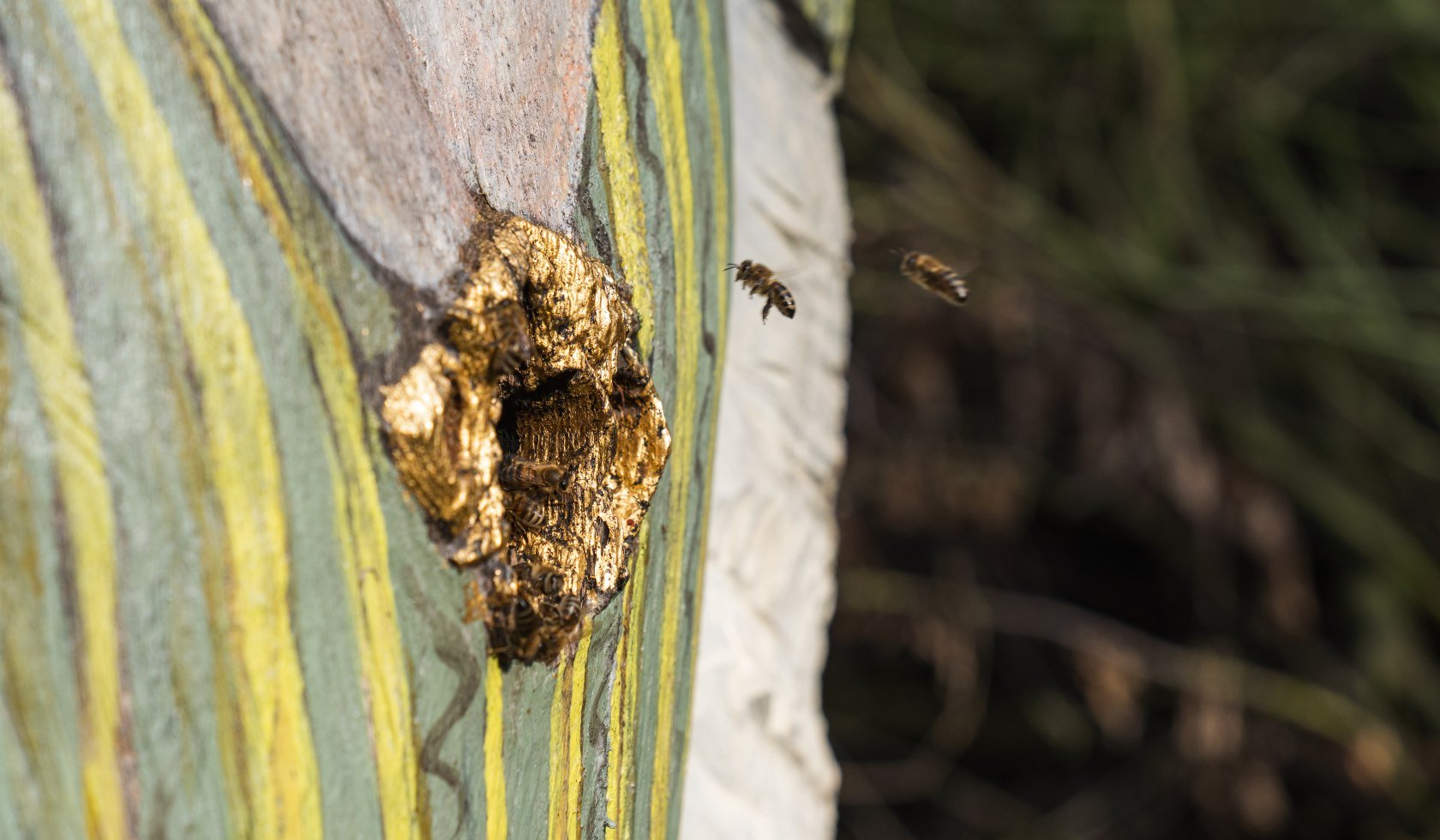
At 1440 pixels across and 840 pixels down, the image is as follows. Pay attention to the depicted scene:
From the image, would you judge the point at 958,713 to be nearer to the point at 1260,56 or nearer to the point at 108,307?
the point at 1260,56

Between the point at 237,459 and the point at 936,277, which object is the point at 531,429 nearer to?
the point at 237,459

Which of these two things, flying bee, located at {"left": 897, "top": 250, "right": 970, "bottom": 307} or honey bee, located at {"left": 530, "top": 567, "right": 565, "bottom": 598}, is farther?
flying bee, located at {"left": 897, "top": 250, "right": 970, "bottom": 307}

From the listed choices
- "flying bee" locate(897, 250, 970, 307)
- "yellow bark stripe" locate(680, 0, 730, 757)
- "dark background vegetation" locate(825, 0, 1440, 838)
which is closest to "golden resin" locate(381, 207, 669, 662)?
"yellow bark stripe" locate(680, 0, 730, 757)

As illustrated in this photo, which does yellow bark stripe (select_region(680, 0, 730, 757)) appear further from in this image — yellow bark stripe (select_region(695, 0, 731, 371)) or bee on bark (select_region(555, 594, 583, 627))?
bee on bark (select_region(555, 594, 583, 627))

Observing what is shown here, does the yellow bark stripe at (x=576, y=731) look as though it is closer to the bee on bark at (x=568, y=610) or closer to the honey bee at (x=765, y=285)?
the bee on bark at (x=568, y=610)

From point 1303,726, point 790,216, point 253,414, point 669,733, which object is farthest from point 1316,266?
point 253,414

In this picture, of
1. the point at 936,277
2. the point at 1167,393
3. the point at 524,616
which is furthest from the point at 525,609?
the point at 1167,393

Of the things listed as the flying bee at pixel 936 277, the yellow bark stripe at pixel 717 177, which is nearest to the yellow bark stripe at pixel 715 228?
the yellow bark stripe at pixel 717 177
